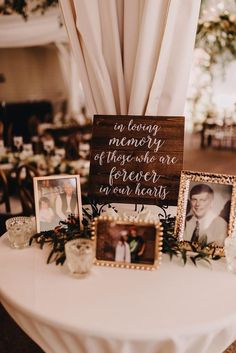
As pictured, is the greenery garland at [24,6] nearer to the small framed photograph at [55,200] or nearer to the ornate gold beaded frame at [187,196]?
the small framed photograph at [55,200]

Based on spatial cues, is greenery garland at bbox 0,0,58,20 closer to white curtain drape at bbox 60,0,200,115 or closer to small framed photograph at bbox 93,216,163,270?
white curtain drape at bbox 60,0,200,115

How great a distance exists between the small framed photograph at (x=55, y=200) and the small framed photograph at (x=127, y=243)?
0.80 feet

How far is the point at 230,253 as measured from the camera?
125cm

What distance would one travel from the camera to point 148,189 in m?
1.52

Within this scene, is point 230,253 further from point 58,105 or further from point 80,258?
point 58,105

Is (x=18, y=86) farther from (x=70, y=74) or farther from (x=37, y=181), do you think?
(x=37, y=181)

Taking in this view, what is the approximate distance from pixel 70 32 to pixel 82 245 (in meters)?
1.01

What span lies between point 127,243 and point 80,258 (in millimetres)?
169

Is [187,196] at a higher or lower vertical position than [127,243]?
higher

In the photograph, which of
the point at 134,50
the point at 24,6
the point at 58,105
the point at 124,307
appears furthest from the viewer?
the point at 58,105

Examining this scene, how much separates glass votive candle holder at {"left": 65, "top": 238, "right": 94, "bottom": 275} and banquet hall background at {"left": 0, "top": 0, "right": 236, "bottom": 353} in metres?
0.75

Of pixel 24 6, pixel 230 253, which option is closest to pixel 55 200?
pixel 230 253

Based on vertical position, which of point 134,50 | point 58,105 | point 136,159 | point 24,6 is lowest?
point 136,159

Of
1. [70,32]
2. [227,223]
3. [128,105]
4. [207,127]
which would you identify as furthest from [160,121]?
[207,127]
